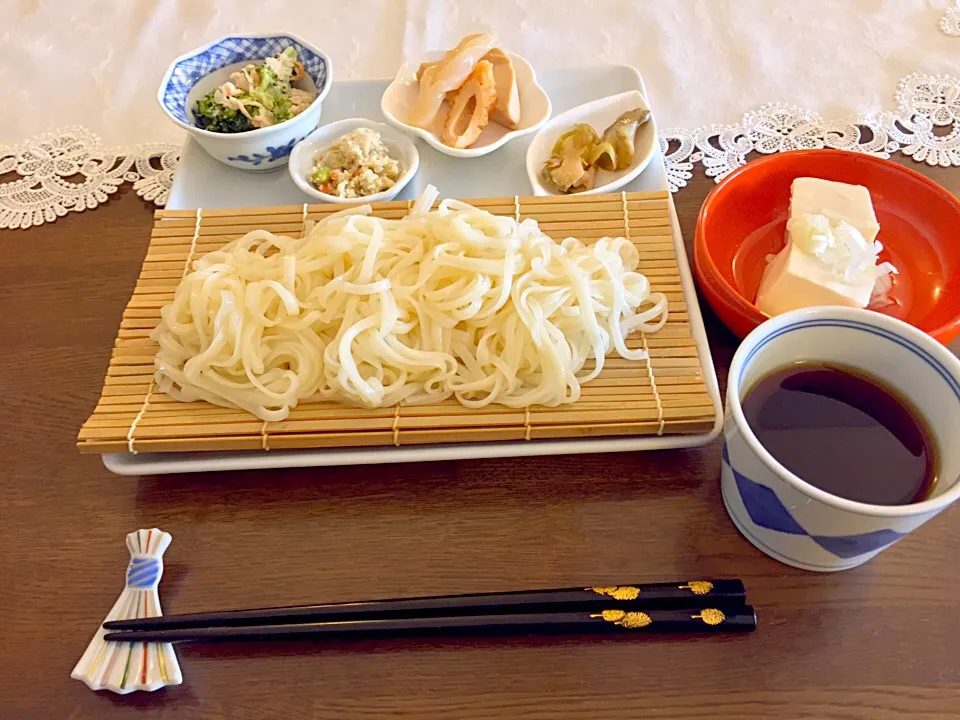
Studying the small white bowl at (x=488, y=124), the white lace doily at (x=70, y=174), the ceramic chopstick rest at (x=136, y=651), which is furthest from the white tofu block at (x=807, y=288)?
the white lace doily at (x=70, y=174)

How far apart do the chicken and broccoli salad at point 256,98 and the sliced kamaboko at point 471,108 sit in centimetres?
34

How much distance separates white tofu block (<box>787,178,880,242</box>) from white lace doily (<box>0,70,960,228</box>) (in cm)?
29

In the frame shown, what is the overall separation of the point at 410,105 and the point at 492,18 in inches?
22.5

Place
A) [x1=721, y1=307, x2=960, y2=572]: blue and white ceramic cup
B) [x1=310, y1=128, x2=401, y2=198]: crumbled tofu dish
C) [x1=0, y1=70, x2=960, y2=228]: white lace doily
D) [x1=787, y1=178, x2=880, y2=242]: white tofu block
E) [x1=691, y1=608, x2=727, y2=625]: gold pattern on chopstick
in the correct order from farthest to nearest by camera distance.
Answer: [x1=0, y1=70, x2=960, y2=228]: white lace doily < [x1=310, y1=128, x2=401, y2=198]: crumbled tofu dish < [x1=787, y1=178, x2=880, y2=242]: white tofu block < [x1=691, y1=608, x2=727, y2=625]: gold pattern on chopstick < [x1=721, y1=307, x2=960, y2=572]: blue and white ceramic cup

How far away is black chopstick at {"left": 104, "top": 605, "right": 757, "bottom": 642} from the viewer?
3.09 ft

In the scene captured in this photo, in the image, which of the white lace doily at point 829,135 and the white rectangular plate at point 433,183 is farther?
the white lace doily at point 829,135

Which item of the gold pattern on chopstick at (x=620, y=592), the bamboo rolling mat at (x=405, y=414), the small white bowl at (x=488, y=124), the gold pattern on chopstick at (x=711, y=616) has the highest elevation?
the small white bowl at (x=488, y=124)

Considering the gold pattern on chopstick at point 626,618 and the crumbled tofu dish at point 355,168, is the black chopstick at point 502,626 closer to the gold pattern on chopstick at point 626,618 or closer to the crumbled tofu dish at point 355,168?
the gold pattern on chopstick at point 626,618

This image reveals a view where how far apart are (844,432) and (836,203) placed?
52 centimetres

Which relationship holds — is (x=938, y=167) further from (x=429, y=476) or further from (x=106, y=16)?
(x=106, y=16)

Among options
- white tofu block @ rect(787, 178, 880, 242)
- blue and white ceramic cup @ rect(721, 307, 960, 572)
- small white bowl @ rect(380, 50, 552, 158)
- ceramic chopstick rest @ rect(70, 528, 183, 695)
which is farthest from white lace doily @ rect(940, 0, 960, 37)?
ceramic chopstick rest @ rect(70, 528, 183, 695)

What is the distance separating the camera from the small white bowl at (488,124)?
1.60m

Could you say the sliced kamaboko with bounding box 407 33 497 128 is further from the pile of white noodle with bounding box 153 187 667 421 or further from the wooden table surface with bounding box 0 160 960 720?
the wooden table surface with bounding box 0 160 960 720

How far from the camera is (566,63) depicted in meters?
1.94
